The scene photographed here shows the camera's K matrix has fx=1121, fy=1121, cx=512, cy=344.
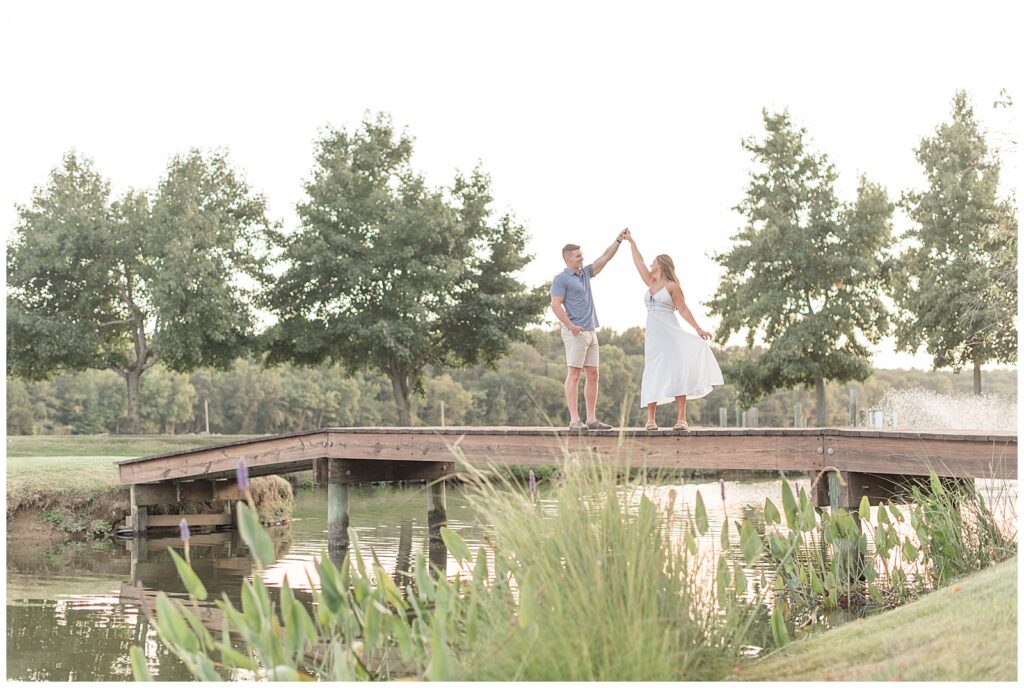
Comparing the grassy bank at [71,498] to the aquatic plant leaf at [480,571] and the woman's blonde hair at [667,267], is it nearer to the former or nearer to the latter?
the woman's blonde hair at [667,267]

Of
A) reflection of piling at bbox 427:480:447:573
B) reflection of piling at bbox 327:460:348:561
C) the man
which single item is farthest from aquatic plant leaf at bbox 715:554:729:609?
reflection of piling at bbox 327:460:348:561

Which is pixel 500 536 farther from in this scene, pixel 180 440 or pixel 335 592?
pixel 180 440

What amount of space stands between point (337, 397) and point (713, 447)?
200 feet

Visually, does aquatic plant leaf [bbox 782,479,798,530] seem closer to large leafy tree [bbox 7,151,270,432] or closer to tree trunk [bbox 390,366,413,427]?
tree trunk [bbox 390,366,413,427]

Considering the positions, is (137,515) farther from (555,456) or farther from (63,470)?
(555,456)

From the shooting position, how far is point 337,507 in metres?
16.8

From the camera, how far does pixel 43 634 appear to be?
35.1 feet

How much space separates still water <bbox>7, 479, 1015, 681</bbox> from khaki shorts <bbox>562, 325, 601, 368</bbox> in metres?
1.71

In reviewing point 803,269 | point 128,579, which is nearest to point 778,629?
point 128,579

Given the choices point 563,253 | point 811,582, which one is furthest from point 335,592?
point 563,253

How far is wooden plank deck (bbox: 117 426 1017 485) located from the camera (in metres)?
9.91

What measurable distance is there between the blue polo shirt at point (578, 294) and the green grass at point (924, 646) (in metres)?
4.77

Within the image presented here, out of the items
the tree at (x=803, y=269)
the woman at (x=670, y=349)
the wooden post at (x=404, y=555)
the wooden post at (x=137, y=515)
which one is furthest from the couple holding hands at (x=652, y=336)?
the tree at (x=803, y=269)

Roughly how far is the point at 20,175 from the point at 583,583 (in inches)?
1330
